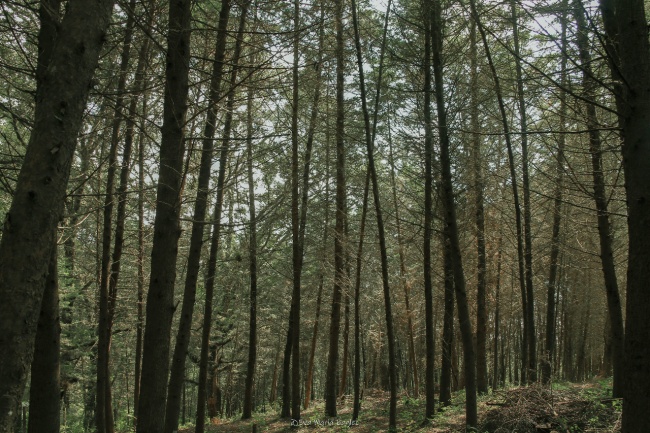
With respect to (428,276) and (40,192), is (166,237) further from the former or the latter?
(428,276)

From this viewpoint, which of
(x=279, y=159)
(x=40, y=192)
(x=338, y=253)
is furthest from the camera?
(x=338, y=253)

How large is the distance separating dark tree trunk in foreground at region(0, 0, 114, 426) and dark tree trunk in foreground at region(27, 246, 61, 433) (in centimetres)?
198

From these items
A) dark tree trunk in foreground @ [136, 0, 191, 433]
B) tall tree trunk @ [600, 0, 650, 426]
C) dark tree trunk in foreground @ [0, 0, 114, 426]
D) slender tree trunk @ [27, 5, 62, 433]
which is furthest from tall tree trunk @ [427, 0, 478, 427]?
dark tree trunk in foreground @ [0, 0, 114, 426]

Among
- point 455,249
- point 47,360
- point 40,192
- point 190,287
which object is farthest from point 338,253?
point 40,192

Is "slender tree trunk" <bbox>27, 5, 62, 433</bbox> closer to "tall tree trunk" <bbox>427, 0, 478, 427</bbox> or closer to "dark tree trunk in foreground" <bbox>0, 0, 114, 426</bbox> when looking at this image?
"dark tree trunk in foreground" <bbox>0, 0, 114, 426</bbox>

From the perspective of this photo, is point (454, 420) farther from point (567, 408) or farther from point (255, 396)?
point (255, 396)

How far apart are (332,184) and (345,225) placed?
1.56 metres

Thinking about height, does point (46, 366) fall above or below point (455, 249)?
below

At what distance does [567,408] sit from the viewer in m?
7.08

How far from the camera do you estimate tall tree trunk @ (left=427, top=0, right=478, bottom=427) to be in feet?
23.5

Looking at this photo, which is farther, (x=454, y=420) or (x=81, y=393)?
(x=81, y=393)

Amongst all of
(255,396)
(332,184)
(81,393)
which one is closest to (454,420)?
(332,184)

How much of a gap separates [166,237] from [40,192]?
5.86 ft

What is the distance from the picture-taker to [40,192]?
6.64ft
